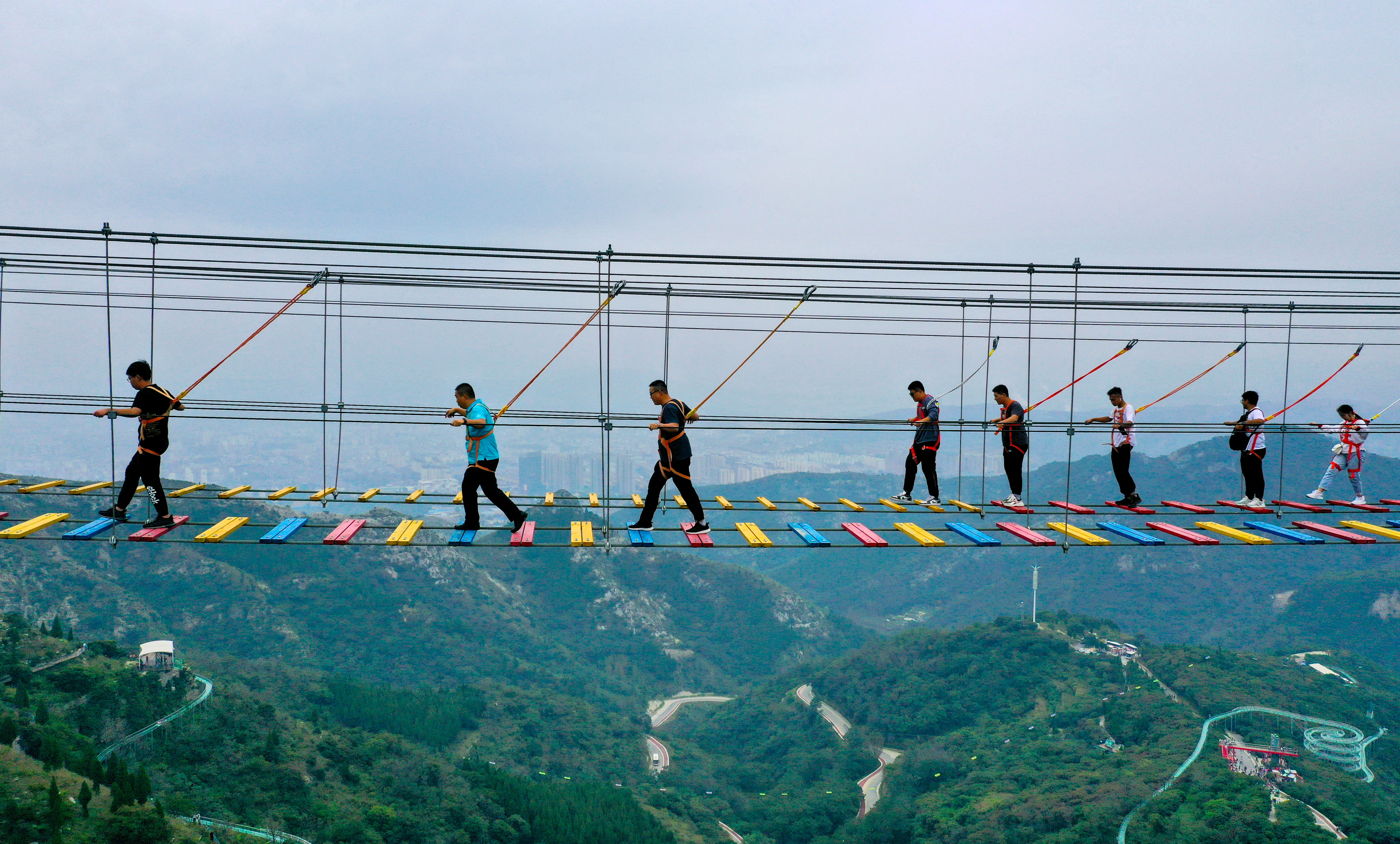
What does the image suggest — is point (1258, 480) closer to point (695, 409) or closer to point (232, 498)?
point (695, 409)

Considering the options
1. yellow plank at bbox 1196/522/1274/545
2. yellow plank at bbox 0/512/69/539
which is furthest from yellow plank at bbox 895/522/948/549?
yellow plank at bbox 0/512/69/539

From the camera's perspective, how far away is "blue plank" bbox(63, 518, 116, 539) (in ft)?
35.4

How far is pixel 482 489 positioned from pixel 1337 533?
43.0ft

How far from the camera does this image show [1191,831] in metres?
57.9

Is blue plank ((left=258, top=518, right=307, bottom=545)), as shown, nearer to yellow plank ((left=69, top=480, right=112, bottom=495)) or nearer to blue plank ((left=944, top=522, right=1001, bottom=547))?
yellow plank ((left=69, top=480, right=112, bottom=495))

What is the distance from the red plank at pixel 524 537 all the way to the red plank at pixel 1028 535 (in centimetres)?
708

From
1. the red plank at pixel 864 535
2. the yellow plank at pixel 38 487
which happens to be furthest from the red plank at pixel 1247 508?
the yellow plank at pixel 38 487

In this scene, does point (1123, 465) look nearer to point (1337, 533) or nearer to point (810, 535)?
Answer: point (1337, 533)

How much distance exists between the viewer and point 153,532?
37.2ft

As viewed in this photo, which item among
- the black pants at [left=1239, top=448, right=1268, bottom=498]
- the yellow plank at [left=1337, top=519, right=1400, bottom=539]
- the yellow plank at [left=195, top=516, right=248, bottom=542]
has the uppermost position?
the black pants at [left=1239, top=448, right=1268, bottom=498]

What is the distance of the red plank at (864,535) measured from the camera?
11562mm

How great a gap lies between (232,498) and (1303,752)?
295 ft

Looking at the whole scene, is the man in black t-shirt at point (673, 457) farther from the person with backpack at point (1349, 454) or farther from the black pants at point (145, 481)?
the person with backpack at point (1349, 454)

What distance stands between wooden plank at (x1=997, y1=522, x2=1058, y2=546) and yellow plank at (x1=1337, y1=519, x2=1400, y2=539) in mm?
5174
